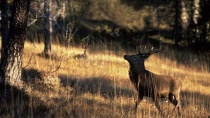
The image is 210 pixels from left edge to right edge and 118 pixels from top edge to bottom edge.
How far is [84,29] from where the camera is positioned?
24.9 metres

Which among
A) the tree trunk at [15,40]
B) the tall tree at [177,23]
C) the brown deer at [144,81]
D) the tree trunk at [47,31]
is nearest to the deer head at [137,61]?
the brown deer at [144,81]

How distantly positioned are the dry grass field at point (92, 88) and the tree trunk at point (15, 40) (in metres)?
0.53

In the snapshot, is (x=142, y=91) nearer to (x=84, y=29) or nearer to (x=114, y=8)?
(x=84, y=29)

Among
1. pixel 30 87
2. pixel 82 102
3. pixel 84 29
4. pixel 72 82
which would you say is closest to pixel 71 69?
pixel 72 82

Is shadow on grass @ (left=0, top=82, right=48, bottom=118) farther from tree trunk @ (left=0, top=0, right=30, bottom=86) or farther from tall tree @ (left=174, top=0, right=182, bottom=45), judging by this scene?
tall tree @ (left=174, top=0, right=182, bottom=45)

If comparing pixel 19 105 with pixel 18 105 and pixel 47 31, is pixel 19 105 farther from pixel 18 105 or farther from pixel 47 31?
pixel 47 31

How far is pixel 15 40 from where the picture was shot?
7270 millimetres

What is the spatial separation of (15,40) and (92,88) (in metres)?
2.83

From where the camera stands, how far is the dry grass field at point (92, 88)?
21.8 ft

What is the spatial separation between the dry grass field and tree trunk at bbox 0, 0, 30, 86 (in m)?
0.53

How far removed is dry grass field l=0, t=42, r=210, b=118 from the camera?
6.65m

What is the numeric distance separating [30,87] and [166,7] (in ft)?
59.0

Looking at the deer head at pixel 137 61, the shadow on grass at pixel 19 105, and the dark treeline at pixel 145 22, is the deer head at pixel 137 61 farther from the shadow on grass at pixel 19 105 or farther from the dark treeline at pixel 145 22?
the dark treeline at pixel 145 22

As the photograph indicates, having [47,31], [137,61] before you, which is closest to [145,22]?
[47,31]
